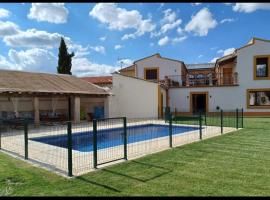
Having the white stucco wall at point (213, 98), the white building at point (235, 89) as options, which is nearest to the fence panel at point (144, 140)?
the white building at point (235, 89)

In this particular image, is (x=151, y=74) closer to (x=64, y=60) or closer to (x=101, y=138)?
(x=64, y=60)

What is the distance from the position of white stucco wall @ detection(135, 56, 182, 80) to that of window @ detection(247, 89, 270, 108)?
1068cm

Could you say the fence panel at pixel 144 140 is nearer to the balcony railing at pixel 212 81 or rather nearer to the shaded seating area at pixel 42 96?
the shaded seating area at pixel 42 96

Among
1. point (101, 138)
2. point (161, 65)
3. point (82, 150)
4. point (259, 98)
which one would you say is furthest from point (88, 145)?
point (161, 65)

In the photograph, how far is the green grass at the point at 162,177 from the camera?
5.94 metres

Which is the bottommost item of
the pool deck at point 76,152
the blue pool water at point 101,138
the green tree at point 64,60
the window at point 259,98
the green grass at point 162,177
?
the green grass at point 162,177

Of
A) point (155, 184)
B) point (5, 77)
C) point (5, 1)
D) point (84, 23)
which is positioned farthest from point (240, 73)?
point (5, 1)

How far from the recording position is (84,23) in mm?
19703

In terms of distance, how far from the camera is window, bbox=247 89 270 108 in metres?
31.8

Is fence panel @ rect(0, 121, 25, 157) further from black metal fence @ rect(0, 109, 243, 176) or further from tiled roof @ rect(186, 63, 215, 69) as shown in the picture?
tiled roof @ rect(186, 63, 215, 69)

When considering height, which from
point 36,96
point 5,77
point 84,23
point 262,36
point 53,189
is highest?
point 262,36

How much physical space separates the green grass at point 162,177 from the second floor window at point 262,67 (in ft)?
81.8

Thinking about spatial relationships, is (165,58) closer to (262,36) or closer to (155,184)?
(262,36)

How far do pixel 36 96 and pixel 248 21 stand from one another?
17.6 m
